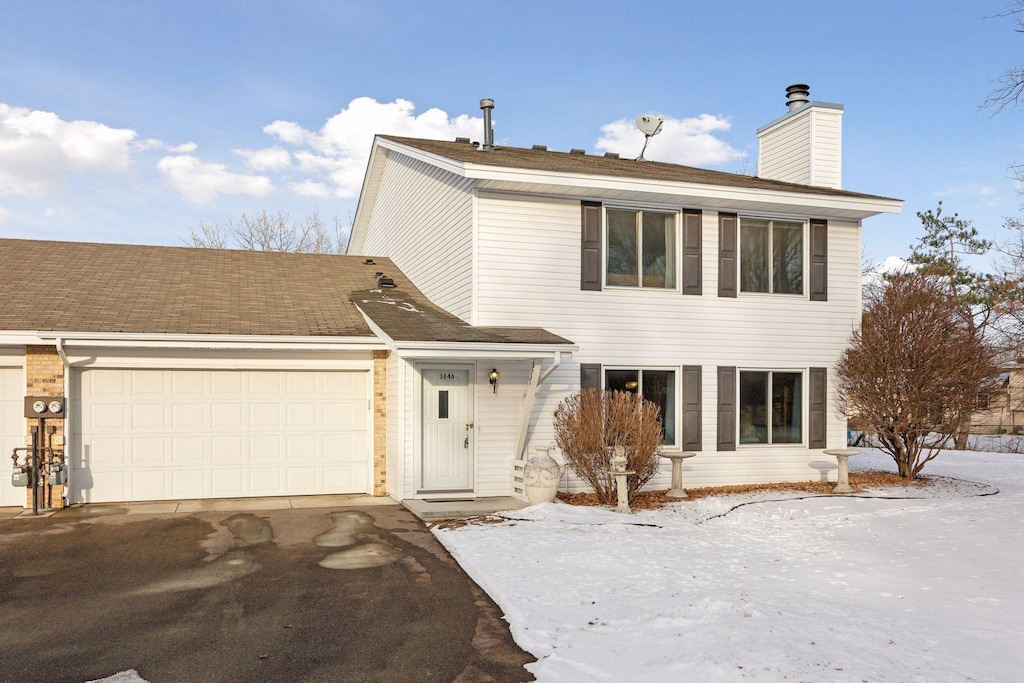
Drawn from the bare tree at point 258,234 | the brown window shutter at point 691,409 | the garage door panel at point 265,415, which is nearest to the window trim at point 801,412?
the brown window shutter at point 691,409

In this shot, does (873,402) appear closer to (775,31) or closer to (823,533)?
(823,533)

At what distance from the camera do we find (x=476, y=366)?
11.1m

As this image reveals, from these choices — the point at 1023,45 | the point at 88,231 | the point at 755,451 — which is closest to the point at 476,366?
the point at 755,451

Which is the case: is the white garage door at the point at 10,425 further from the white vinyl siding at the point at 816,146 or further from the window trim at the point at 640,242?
the white vinyl siding at the point at 816,146

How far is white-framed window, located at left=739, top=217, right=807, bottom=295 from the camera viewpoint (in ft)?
41.2

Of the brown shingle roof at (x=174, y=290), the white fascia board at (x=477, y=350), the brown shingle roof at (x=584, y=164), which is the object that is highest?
the brown shingle roof at (x=584, y=164)

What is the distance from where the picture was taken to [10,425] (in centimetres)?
1016

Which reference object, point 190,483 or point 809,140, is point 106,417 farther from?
point 809,140

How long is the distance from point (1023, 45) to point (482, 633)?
34.5 feet

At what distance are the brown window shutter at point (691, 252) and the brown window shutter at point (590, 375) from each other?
Answer: 1.96 metres

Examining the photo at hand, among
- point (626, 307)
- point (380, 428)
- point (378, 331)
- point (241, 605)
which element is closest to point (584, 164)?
point (626, 307)

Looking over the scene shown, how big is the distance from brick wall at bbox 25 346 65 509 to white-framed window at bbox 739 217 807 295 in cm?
1016

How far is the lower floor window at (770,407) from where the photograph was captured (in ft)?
40.9

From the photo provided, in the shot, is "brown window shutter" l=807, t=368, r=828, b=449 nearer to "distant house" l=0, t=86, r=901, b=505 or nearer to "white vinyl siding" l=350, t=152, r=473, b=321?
"distant house" l=0, t=86, r=901, b=505
